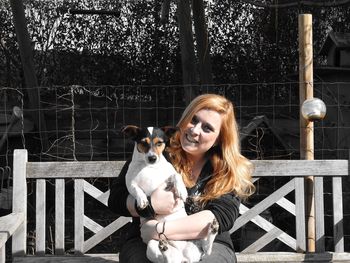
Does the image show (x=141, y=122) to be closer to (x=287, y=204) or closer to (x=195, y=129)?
(x=287, y=204)

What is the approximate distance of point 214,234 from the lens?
259 centimetres

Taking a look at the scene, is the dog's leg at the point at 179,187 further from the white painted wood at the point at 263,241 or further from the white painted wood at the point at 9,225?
the white painted wood at the point at 263,241

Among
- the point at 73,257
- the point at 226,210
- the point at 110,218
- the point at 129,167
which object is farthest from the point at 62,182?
the point at 110,218

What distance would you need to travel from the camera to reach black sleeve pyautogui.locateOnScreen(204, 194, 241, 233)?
271 centimetres

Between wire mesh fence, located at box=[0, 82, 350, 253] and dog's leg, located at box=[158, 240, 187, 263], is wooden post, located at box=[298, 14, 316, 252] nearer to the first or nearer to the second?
Result: wire mesh fence, located at box=[0, 82, 350, 253]

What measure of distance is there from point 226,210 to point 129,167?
0.49 m

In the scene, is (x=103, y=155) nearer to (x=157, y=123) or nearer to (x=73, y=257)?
(x=157, y=123)

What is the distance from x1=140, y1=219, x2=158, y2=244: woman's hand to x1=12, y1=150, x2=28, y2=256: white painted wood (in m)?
1.25

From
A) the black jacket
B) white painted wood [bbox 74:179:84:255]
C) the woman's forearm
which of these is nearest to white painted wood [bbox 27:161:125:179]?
white painted wood [bbox 74:179:84:255]

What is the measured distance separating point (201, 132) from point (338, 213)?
53.0 inches

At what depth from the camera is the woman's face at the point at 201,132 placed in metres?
2.84

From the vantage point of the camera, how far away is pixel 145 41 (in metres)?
8.17

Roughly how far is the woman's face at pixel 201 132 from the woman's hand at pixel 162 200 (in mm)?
328

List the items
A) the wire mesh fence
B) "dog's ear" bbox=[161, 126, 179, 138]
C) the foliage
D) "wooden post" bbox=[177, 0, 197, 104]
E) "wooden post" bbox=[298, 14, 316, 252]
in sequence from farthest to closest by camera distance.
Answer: the foliage < "wooden post" bbox=[177, 0, 197, 104] < the wire mesh fence < "wooden post" bbox=[298, 14, 316, 252] < "dog's ear" bbox=[161, 126, 179, 138]
